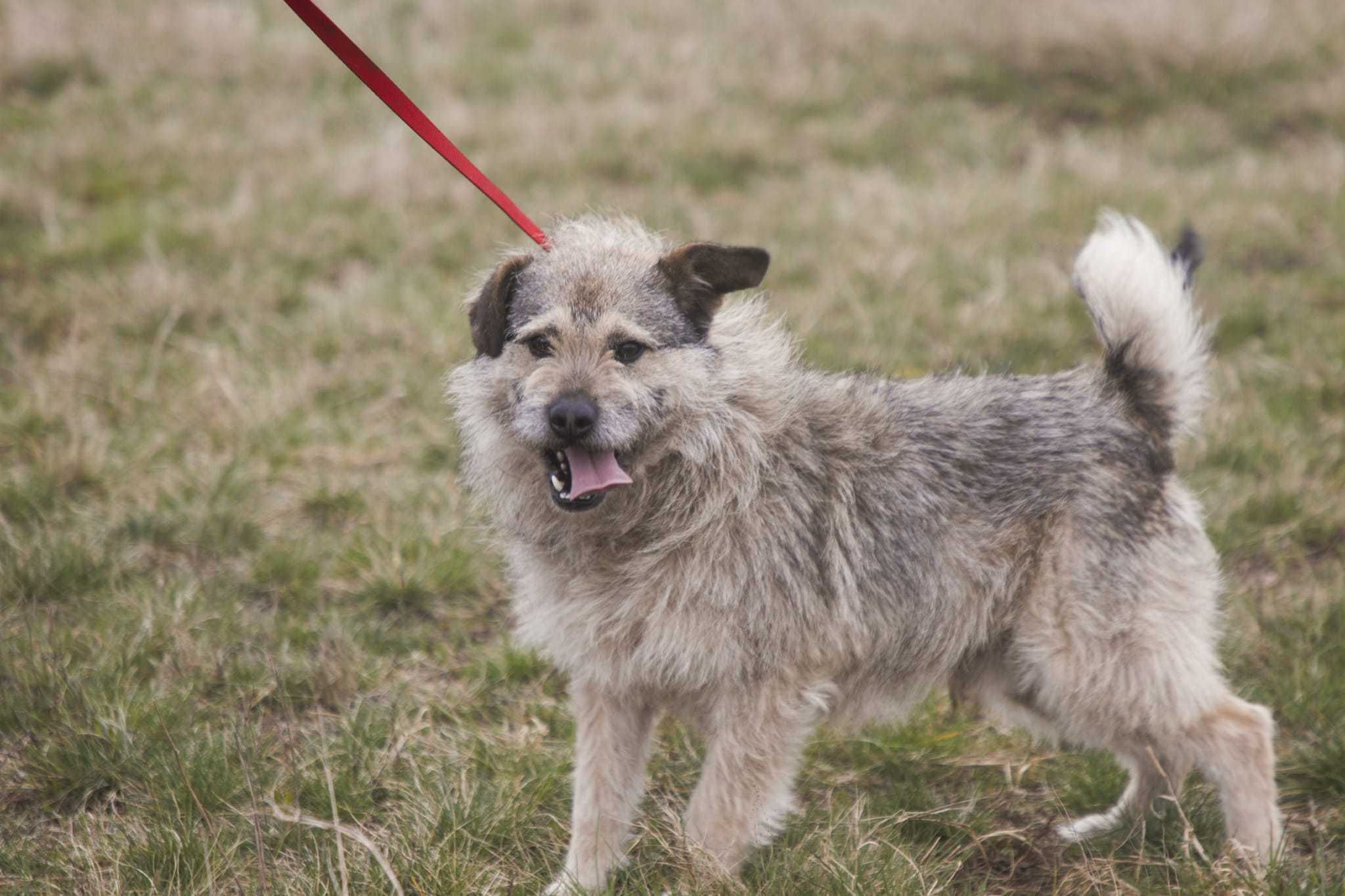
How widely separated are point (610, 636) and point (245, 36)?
28.6ft

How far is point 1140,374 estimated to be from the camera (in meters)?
3.34

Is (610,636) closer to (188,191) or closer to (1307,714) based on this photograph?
(1307,714)

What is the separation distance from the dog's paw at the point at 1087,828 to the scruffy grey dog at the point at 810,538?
0.04 ft

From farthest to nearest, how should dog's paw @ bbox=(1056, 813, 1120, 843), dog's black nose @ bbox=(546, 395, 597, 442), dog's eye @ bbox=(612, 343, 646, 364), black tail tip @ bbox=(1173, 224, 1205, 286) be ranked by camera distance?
black tail tip @ bbox=(1173, 224, 1205, 286), dog's paw @ bbox=(1056, 813, 1120, 843), dog's eye @ bbox=(612, 343, 646, 364), dog's black nose @ bbox=(546, 395, 597, 442)

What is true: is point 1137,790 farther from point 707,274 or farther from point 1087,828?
point 707,274

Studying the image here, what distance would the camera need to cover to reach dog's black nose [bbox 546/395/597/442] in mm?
2695

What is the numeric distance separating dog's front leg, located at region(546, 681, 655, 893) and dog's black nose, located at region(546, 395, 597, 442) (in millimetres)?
796

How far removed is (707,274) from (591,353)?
0.40 meters

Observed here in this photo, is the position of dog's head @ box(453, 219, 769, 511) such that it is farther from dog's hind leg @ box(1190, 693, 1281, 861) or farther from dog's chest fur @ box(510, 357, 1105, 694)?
dog's hind leg @ box(1190, 693, 1281, 861)

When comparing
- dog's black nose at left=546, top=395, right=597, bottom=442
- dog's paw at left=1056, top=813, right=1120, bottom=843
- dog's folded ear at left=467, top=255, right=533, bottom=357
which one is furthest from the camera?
dog's paw at left=1056, top=813, right=1120, bottom=843

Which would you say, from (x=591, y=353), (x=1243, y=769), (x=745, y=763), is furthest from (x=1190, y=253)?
(x=745, y=763)

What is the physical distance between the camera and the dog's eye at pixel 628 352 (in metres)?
2.91

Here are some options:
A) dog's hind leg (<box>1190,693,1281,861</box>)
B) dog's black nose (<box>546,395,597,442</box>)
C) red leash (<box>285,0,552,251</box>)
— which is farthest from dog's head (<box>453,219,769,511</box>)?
dog's hind leg (<box>1190,693,1281,861</box>)

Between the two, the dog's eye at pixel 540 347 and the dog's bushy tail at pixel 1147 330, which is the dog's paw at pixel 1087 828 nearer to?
the dog's bushy tail at pixel 1147 330
